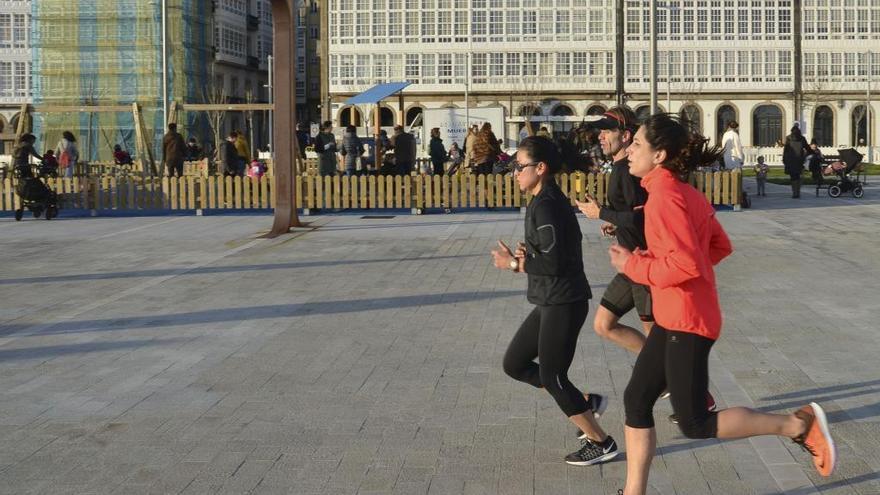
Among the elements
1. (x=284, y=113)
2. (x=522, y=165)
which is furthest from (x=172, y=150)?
(x=522, y=165)

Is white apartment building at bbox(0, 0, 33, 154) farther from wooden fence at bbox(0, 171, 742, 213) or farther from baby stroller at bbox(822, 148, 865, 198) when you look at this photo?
baby stroller at bbox(822, 148, 865, 198)

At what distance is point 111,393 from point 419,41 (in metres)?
70.2

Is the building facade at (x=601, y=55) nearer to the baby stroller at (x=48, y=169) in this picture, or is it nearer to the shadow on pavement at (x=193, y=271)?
the baby stroller at (x=48, y=169)

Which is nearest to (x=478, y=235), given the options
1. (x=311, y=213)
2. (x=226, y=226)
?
(x=226, y=226)

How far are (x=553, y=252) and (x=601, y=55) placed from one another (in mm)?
71833

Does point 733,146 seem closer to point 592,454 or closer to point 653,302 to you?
point 592,454

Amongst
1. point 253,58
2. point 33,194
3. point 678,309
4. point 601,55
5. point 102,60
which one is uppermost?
point 253,58

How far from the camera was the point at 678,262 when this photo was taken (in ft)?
15.8

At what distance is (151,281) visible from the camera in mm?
13695

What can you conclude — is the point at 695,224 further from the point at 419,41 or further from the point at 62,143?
the point at 419,41

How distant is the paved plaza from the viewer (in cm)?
581

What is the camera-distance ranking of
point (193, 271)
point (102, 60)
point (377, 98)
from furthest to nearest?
1. point (102, 60)
2. point (377, 98)
3. point (193, 271)

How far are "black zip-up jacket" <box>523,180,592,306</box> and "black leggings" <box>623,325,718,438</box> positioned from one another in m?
0.88

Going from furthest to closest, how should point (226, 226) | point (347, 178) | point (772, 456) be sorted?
point (347, 178) → point (226, 226) → point (772, 456)
